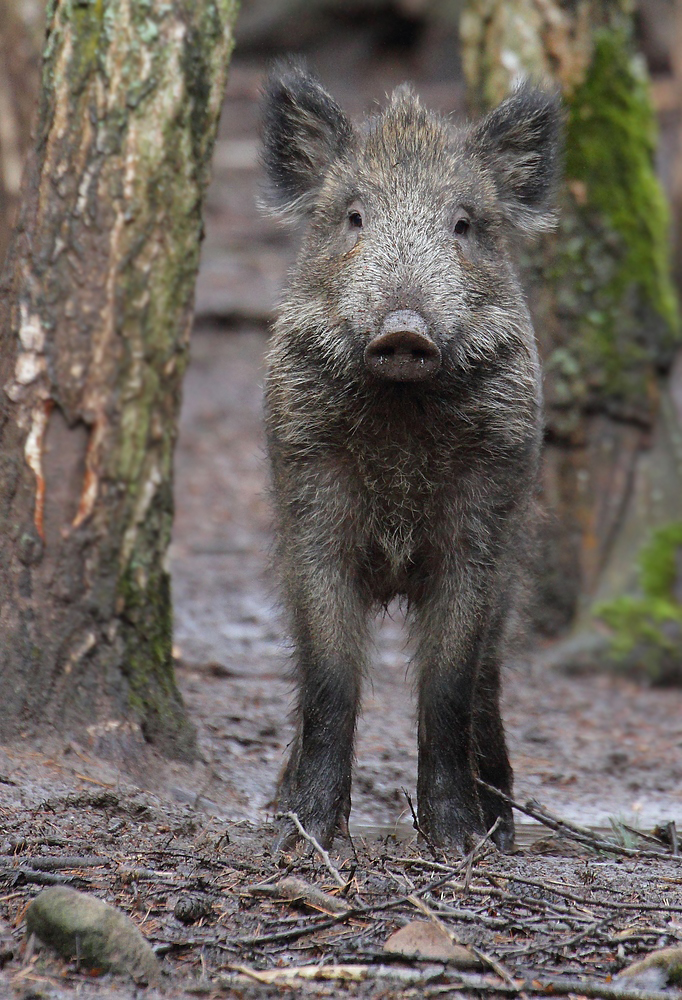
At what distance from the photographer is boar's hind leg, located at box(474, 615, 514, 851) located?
4.88 m

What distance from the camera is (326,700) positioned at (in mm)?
4371

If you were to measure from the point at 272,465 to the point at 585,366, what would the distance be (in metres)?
4.15

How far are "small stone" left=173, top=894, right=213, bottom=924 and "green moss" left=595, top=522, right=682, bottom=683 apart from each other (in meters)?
5.54

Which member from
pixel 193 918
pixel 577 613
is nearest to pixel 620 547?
pixel 577 613

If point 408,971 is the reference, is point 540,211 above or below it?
above

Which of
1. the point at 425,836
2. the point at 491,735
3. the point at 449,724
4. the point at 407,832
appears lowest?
the point at 407,832

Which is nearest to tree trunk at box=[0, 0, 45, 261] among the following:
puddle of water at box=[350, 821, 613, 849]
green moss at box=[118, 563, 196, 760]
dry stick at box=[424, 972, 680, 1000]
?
green moss at box=[118, 563, 196, 760]

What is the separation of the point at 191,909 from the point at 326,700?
4.16ft

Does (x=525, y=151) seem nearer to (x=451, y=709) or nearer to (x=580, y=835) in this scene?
(x=451, y=709)

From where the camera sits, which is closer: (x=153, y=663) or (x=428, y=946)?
(x=428, y=946)

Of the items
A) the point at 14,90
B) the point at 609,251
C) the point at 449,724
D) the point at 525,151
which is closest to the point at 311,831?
the point at 449,724

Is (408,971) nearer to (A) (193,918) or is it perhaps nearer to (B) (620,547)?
(A) (193,918)

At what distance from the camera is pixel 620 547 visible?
864cm

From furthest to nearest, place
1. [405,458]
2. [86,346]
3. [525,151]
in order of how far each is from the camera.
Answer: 1. [525,151]
2. [86,346]
3. [405,458]
